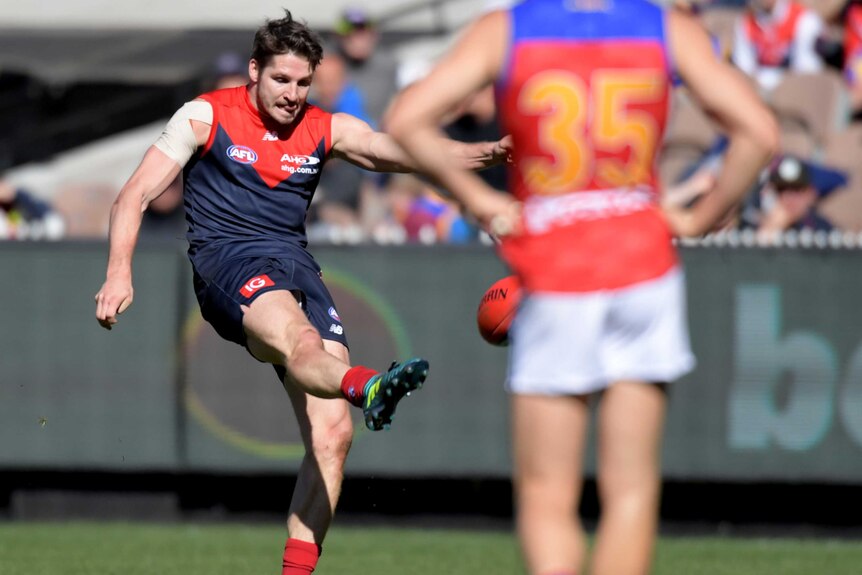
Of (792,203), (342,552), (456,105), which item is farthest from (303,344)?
(792,203)

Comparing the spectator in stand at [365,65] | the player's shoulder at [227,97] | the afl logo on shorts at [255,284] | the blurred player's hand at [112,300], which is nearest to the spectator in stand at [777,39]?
the spectator in stand at [365,65]

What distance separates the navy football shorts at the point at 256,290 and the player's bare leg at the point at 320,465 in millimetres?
137

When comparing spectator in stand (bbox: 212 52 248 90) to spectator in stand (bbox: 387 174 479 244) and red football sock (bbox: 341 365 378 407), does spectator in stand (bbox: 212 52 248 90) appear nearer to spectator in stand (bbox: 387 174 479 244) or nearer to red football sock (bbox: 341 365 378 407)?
spectator in stand (bbox: 387 174 479 244)

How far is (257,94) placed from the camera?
6918mm

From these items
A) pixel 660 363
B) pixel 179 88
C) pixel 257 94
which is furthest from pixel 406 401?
pixel 660 363

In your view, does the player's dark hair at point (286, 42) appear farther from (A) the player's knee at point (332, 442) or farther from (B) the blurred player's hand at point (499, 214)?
(B) the blurred player's hand at point (499, 214)

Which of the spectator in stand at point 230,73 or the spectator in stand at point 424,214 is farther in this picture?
the spectator in stand at point 230,73

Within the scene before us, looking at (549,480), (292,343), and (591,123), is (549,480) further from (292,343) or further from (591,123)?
(292,343)

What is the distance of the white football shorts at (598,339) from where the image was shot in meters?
4.43

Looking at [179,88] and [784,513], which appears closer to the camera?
[784,513]

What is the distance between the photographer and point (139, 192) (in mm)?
6555

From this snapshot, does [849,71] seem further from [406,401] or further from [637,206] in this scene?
[637,206]

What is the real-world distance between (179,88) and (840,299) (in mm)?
7083

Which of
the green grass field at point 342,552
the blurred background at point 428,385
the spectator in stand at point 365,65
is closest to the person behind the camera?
the green grass field at point 342,552
